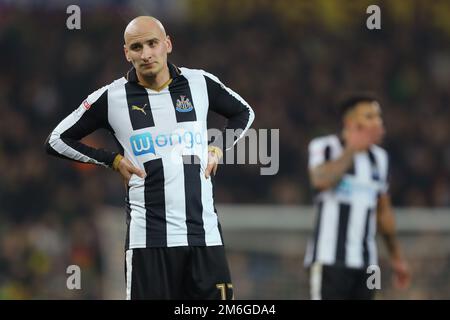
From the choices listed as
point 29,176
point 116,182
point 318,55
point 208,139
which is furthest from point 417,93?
point 208,139

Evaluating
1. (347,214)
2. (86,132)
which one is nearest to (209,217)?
(86,132)

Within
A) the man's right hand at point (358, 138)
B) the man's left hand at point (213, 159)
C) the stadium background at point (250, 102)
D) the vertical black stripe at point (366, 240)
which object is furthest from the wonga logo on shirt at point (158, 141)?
the stadium background at point (250, 102)

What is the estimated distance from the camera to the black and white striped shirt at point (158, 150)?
5035mm

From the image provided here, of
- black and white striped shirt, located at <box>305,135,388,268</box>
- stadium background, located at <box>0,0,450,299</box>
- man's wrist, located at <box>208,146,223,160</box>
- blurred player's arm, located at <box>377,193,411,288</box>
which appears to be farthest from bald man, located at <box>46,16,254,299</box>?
stadium background, located at <box>0,0,450,299</box>

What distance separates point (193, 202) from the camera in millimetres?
5047

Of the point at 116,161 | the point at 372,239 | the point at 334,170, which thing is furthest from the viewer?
the point at 372,239

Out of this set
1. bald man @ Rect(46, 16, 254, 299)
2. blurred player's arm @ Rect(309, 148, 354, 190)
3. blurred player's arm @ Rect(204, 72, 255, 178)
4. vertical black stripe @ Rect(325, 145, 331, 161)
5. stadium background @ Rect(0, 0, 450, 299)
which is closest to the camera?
bald man @ Rect(46, 16, 254, 299)

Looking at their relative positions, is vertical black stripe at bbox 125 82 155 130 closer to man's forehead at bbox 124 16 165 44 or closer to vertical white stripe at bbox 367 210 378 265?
man's forehead at bbox 124 16 165 44

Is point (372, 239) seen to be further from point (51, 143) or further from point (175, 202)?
point (51, 143)

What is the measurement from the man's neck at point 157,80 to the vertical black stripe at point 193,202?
40 cm

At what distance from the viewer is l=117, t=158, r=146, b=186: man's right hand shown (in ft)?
16.6

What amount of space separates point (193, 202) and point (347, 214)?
2193 mm

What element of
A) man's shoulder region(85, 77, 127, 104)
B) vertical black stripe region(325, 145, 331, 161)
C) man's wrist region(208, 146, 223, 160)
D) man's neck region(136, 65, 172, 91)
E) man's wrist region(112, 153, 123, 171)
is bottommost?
man's wrist region(112, 153, 123, 171)
